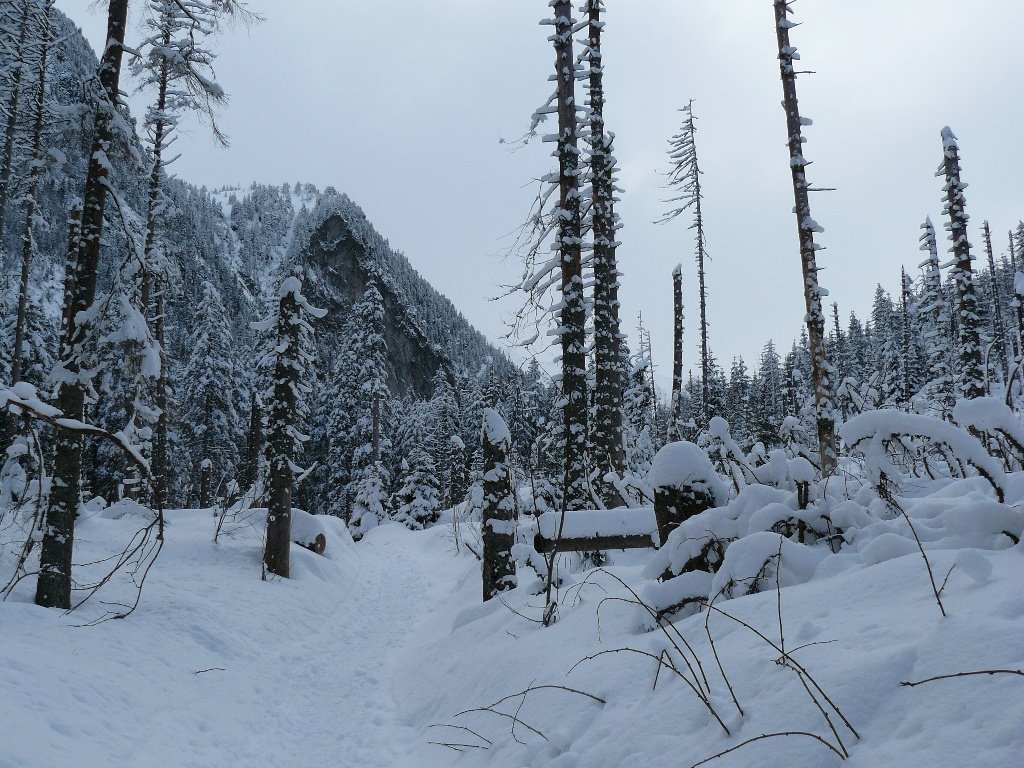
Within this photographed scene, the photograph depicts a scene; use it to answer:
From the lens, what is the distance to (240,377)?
39.7 metres

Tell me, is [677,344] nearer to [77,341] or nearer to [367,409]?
[77,341]

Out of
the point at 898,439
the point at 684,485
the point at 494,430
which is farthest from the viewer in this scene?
the point at 494,430

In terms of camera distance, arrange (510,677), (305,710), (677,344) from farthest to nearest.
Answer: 1. (677,344)
2. (305,710)
3. (510,677)

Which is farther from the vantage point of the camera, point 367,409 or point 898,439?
point 367,409

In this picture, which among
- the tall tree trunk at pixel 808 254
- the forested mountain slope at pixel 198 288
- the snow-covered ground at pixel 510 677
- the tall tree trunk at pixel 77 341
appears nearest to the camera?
the snow-covered ground at pixel 510 677

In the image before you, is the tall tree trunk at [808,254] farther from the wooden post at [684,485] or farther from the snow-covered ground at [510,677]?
the wooden post at [684,485]

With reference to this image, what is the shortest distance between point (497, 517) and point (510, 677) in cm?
314

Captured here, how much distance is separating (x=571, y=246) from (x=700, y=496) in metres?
6.49

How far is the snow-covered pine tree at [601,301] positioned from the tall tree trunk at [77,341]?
7.74 metres

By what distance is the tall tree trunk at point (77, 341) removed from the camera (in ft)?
22.8

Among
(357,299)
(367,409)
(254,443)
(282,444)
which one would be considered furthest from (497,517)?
(357,299)

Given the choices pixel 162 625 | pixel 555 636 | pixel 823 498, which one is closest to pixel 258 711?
pixel 162 625

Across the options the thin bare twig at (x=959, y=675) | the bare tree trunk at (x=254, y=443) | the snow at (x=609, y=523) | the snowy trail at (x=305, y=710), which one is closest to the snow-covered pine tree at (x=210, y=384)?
the bare tree trunk at (x=254, y=443)

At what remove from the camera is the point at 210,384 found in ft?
108
